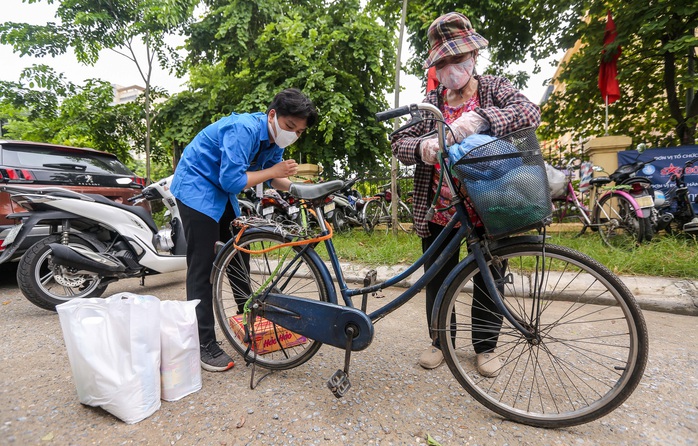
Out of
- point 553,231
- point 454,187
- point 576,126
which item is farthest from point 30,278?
point 576,126

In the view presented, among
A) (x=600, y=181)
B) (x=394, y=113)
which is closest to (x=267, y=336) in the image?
(x=394, y=113)

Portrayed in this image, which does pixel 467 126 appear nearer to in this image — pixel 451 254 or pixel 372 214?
pixel 451 254

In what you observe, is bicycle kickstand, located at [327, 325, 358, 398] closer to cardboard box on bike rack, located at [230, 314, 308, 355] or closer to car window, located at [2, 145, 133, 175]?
cardboard box on bike rack, located at [230, 314, 308, 355]

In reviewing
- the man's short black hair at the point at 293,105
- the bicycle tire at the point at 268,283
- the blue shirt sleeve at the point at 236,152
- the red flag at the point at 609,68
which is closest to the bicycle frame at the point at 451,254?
the bicycle tire at the point at 268,283

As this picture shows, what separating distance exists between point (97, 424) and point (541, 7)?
8264mm

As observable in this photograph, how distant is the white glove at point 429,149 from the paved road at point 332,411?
3.89ft

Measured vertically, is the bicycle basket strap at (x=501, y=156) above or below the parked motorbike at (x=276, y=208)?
above

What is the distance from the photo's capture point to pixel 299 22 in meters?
6.66

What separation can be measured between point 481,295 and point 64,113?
9687 millimetres

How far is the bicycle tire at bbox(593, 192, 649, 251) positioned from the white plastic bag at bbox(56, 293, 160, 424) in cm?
493

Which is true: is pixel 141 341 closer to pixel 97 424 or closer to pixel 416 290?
pixel 97 424

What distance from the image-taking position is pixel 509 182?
130 centimetres

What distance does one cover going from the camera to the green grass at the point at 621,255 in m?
3.18

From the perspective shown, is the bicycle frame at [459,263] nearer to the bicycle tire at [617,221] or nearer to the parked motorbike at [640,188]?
the bicycle tire at [617,221]
